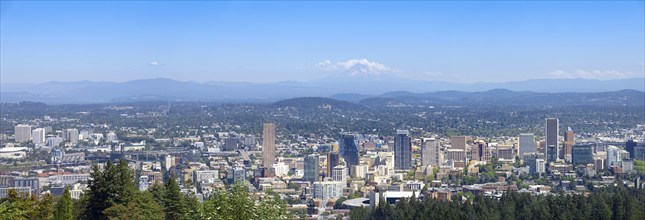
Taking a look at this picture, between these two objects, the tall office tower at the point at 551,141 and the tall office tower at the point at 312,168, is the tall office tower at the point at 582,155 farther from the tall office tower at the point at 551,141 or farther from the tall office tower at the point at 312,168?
the tall office tower at the point at 312,168

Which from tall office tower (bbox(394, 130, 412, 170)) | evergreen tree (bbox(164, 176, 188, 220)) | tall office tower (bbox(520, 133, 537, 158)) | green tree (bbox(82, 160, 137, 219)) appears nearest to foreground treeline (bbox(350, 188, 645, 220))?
evergreen tree (bbox(164, 176, 188, 220))

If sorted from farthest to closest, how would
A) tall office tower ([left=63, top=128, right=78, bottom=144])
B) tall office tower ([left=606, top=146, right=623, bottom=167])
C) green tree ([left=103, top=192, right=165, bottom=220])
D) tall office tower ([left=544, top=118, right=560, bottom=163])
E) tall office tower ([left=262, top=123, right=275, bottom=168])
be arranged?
1. tall office tower ([left=63, top=128, right=78, bottom=144])
2. tall office tower ([left=544, top=118, right=560, bottom=163])
3. tall office tower ([left=262, top=123, right=275, bottom=168])
4. tall office tower ([left=606, top=146, right=623, bottom=167])
5. green tree ([left=103, top=192, right=165, bottom=220])

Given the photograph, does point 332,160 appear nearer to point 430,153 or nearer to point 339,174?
point 339,174

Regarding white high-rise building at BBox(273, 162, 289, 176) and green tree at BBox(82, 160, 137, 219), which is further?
white high-rise building at BBox(273, 162, 289, 176)

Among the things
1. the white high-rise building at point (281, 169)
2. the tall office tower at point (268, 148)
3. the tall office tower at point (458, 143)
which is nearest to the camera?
the white high-rise building at point (281, 169)

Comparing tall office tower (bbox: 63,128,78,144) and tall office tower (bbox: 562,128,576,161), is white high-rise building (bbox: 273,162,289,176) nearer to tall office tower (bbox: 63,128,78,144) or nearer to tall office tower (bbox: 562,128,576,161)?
tall office tower (bbox: 562,128,576,161)

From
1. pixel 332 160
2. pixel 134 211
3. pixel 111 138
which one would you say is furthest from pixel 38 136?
pixel 134 211

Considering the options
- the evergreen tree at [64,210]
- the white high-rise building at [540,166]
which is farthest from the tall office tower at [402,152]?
the evergreen tree at [64,210]
